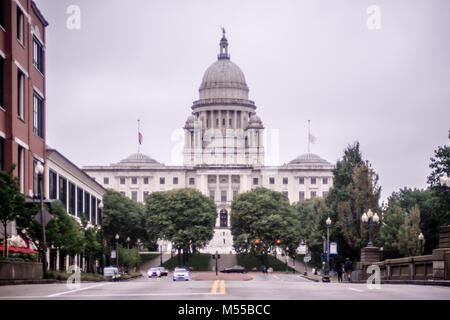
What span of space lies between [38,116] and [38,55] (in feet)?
13.0

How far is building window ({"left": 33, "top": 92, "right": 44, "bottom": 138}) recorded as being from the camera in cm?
5531

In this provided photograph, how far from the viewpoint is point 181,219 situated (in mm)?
149125

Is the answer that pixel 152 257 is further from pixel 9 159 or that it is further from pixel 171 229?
pixel 9 159

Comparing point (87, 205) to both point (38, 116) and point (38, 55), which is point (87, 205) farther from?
point (38, 55)

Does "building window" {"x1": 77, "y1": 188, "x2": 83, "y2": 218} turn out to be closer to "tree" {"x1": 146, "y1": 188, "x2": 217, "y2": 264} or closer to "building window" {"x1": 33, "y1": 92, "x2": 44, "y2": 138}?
"building window" {"x1": 33, "y1": 92, "x2": 44, "y2": 138}

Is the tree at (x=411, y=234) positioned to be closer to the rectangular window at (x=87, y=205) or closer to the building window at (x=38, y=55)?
the rectangular window at (x=87, y=205)

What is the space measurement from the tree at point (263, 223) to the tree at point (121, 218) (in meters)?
16.8

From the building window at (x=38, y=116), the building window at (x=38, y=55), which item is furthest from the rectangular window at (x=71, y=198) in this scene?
the building window at (x=38, y=55)

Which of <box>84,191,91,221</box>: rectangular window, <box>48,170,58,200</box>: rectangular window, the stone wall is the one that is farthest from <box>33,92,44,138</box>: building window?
<box>84,191,91,221</box>: rectangular window

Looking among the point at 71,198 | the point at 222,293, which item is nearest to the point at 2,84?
Result: the point at 222,293

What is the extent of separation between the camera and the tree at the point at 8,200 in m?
37.4

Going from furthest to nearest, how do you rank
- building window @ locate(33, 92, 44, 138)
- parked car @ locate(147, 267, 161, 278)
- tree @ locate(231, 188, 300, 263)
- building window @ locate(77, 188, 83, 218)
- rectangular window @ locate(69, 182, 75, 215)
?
tree @ locate(231, 188, 300, 263) → parked car @ locate(147, 267, 161, 278) → building window @ locate(77, 188, 83, 218) → rectangular window @ locate(69, 182, 75, 215) → building window @ locate(33, 92, 44, 138)

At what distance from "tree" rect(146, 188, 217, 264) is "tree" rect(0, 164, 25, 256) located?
101170mm

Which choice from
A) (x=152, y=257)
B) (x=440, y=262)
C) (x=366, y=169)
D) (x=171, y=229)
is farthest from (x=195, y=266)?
(x=440, y=262)
